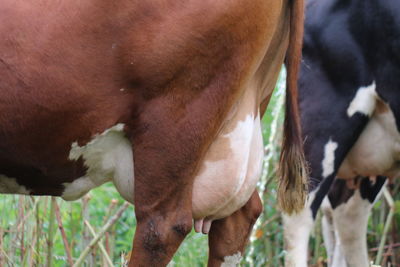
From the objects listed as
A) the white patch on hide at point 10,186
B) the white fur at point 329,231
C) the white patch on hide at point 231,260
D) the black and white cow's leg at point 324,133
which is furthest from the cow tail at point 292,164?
the white fur at point 329,231

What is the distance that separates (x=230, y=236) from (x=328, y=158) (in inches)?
46.0

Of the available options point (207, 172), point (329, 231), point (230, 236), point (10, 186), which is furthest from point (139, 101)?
point (329, 231)

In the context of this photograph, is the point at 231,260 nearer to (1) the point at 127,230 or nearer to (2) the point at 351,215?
(2) the point at 351,215

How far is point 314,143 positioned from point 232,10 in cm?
162

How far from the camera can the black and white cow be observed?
430 cm

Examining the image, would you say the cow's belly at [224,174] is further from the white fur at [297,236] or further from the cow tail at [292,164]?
the white fur at [297,236]

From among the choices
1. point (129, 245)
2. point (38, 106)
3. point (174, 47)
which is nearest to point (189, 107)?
point (174, 47)

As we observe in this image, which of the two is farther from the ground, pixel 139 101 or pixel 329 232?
pixel 329 232

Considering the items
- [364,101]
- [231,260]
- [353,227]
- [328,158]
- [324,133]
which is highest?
[364,101]

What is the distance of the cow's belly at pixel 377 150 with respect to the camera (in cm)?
442

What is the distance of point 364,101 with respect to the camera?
14.2ft

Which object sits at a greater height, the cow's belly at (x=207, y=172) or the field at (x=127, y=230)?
the field at (x=127, y=230)

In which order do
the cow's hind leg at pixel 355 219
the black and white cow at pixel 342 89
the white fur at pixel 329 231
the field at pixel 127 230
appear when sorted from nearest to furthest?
1. the field at pixel 127 230
2. the black and white cow at pixel 342 89
3. the cow's hind leg at pixel 355 219
4. the white fur at pixel 329 231

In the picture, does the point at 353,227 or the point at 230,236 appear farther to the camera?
the point at 353,227
